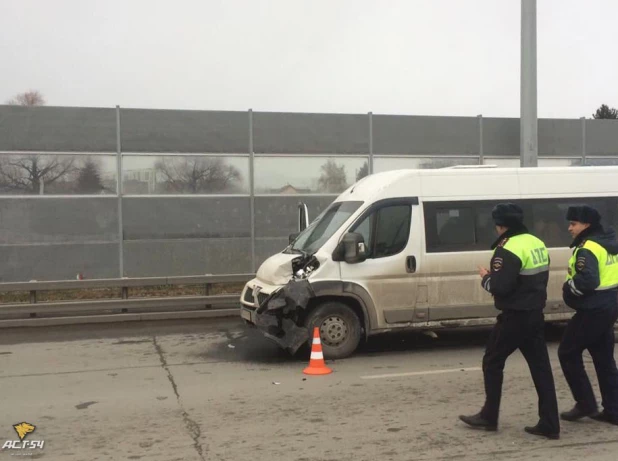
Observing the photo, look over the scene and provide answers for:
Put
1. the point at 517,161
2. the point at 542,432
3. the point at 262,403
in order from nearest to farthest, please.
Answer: the point at 542,432 → the point at 262,403 → the point at 517,161

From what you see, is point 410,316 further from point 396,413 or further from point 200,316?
point 200,316

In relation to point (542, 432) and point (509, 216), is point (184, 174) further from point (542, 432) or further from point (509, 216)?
point (542, 432)

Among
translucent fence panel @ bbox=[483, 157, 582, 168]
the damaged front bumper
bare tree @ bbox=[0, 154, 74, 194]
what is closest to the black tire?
the damaged front bumper

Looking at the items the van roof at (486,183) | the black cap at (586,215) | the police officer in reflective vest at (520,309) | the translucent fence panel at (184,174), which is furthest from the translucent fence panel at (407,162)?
the police officer in reflective vest at (520,309)

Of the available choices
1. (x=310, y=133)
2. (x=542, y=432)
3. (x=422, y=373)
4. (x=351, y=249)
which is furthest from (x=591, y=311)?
(x=310, y=133)

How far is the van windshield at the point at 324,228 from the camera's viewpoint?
27.6ft

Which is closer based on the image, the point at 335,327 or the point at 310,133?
the point at 335,327

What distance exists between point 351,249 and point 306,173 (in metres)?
9.04

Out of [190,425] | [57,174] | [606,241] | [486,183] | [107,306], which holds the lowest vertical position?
[190,425]

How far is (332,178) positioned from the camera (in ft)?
55.8

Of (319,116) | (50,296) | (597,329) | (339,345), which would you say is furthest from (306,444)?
(319,116)

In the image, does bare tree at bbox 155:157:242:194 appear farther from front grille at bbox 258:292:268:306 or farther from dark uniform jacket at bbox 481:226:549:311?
dark uniform jacket at bbox 481:226:549:311

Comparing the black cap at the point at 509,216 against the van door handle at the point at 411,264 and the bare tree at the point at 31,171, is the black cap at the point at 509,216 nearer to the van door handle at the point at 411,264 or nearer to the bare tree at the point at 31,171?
the van door handle at the point at 411,264

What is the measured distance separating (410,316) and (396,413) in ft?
8.71
